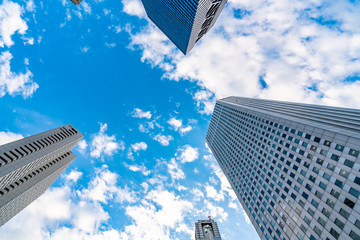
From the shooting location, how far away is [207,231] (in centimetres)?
10975

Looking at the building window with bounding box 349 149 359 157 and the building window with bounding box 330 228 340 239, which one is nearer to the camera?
the building window with bounding box 330 228 340 239

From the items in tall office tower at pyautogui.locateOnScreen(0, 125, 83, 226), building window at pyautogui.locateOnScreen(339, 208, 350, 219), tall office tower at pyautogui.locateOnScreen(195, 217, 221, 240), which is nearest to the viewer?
building window at pyautogui.locateOnScreen(339, 208, 350, 219)

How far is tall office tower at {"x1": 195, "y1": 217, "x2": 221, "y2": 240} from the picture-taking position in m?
105

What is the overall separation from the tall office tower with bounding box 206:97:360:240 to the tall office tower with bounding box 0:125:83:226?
293ft


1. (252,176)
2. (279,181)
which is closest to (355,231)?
(279,181)

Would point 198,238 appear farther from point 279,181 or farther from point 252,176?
point 279,181

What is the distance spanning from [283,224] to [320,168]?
762 inches

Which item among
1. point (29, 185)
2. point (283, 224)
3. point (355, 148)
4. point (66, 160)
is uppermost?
point (66, 160)

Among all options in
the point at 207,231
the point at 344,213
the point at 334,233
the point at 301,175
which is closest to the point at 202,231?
the point at 207,231

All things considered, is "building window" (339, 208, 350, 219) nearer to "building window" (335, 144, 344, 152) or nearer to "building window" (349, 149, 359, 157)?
"building window" (349, 149, 359, 157)

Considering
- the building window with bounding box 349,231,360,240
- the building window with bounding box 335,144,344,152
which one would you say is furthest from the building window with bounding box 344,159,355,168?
the building window with bounding box 349,231,360,240

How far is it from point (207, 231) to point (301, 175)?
89.1 meters

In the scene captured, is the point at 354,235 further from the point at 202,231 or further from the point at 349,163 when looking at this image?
the point at 202,231

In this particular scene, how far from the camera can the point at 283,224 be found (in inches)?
1820
